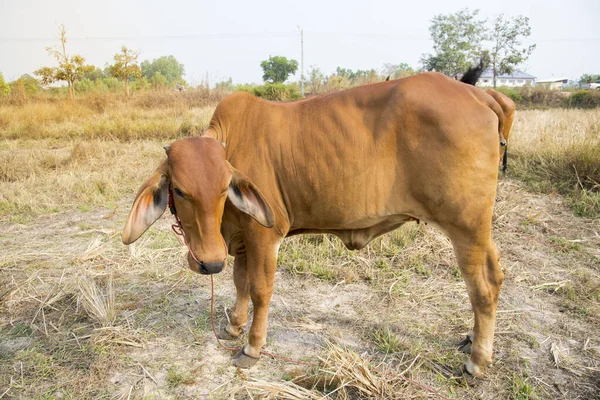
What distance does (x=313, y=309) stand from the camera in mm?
3381

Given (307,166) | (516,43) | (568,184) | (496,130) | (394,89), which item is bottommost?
(568,184)

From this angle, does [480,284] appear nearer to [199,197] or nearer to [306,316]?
[306,316]

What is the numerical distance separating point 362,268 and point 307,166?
1777 mm

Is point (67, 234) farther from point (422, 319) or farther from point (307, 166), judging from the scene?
point (422, 319)

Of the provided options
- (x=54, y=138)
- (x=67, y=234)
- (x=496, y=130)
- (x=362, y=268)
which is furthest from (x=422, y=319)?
(x=54, y=138)

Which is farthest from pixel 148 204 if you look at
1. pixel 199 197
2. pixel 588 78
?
pixel 588 78

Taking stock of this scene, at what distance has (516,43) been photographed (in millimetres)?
31344

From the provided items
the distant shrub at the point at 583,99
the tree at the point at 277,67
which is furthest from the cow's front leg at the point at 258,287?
the tree at the point at 277,67

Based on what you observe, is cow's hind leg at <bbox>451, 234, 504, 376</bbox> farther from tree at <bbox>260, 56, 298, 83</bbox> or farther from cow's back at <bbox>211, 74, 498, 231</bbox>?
tree at <bbox>260, 56, 298, 83</bbox>

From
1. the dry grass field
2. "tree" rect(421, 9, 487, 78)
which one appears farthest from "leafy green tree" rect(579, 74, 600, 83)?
the dry grass field

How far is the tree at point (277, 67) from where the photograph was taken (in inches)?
2130

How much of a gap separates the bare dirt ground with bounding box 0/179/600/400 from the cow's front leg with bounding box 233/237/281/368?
0.10m

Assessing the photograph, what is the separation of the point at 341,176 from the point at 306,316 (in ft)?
4.41

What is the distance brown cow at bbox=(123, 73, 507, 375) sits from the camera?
2.17 metres
